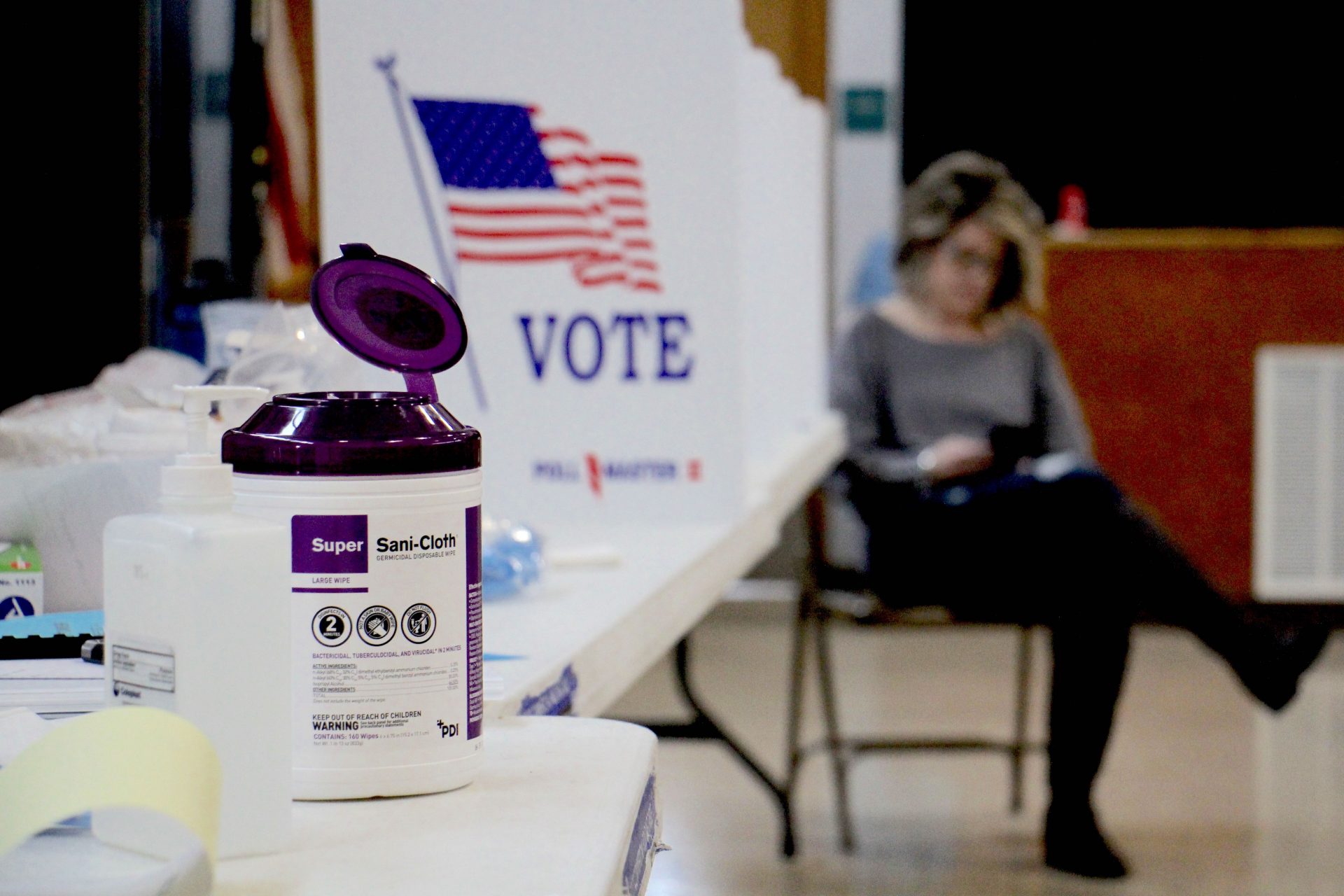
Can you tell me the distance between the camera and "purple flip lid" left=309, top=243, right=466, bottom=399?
0.55m

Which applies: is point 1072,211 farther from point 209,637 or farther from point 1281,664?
point 209,637

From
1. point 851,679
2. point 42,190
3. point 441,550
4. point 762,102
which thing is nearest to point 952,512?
point 762,102

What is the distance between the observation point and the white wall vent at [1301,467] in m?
3.93

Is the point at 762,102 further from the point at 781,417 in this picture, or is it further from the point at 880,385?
the point at 880,385

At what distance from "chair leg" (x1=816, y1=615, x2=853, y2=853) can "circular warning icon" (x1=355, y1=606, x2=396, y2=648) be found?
1.95 metres

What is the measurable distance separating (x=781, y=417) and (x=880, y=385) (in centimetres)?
66

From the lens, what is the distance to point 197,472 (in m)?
0.44

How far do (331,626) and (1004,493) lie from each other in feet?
6.36

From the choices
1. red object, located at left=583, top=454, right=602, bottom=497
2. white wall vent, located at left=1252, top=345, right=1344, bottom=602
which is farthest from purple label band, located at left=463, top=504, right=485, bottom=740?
white wall vent, located at left=1252, top=345, right=1344, bottom=602

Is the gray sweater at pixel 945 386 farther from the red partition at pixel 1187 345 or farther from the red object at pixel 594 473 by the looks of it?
the red object at pixel 594 473

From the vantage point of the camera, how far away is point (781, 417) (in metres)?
2.13

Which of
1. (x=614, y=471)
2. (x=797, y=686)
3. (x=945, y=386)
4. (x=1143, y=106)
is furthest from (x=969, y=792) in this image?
(x=1143, y=106)

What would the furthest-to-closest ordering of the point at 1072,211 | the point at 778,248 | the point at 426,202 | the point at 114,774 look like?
the point at 1072,211 → the point at 778,248 → the point at 426,202 → the point at 114,774

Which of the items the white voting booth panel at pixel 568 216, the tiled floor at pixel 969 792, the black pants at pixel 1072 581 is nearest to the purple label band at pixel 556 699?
the white voting booth panel at pixel 568 216
